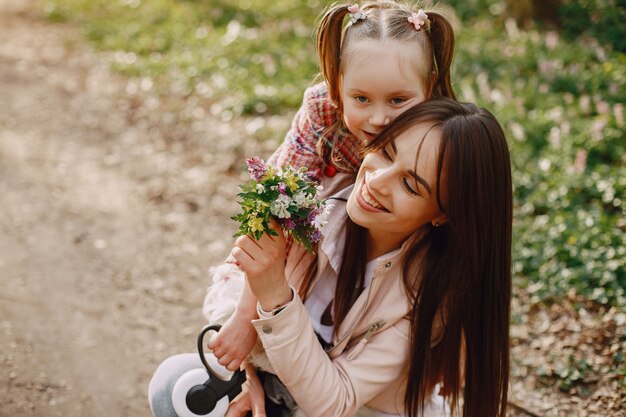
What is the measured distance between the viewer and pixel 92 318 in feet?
11.7

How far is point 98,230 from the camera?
4406mm

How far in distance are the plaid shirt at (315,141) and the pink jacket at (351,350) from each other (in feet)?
0.58

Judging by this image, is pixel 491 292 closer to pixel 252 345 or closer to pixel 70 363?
pixel 252 345

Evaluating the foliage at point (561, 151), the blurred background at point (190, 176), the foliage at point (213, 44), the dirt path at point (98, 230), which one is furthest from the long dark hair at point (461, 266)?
the foliage at point (213, 44)

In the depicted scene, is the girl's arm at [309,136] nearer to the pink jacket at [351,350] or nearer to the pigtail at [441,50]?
the pink jacket at [351,350]

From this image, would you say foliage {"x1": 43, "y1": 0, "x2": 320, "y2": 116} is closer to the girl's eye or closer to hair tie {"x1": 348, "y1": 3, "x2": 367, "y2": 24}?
hair tie {"x1": 348, "y1": 3, "x2": 367, "y2": 24}

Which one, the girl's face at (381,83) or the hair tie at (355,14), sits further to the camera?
the hair tie at (355,14)

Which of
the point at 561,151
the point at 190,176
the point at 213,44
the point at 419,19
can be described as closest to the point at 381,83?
the point at 419,19

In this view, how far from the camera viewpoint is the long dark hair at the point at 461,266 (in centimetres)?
184

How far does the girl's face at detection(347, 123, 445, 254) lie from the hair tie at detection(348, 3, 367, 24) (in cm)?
53

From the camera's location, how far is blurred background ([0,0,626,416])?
329 cm

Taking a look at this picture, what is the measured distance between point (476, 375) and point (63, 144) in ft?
14.5

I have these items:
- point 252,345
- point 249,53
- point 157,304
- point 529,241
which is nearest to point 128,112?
point 249,53

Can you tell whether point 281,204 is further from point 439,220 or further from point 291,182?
point 439,220
